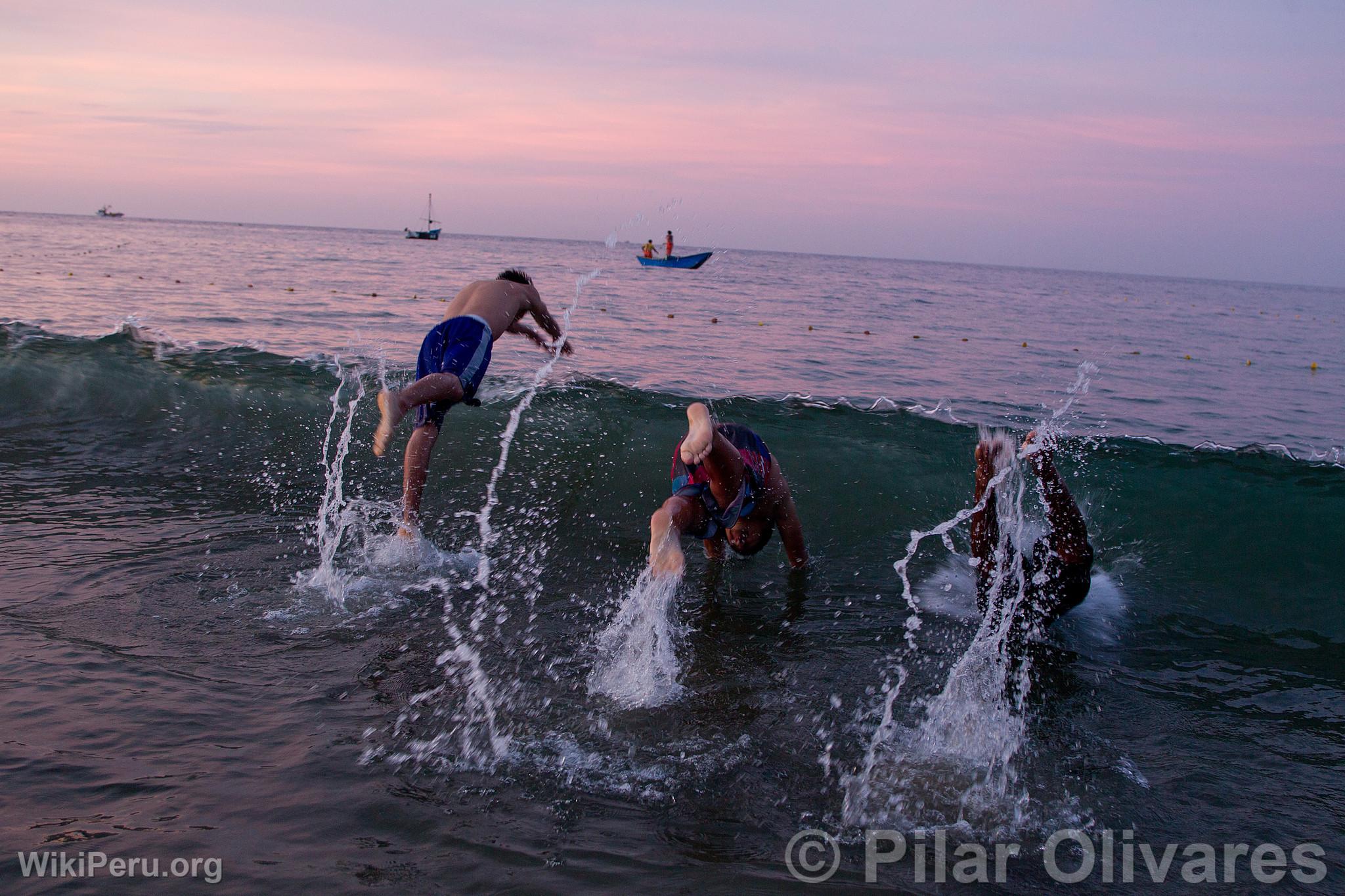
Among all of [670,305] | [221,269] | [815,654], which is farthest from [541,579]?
[221,269]

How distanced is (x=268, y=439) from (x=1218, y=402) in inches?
514

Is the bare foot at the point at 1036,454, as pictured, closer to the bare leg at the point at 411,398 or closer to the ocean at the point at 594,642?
Result: the ocean at the point at 594,642

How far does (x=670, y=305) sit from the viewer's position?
75.8 feet

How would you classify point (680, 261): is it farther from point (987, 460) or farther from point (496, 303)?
point (987, 460)

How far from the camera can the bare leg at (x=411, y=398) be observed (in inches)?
207

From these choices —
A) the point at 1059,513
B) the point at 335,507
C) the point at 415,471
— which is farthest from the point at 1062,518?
the point at 335,507

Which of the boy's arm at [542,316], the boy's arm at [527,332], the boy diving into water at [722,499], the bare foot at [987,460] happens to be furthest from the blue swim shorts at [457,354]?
the bare foot at [987,460]

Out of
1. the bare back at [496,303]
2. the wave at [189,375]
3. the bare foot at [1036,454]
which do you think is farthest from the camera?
the wave at [189,375]

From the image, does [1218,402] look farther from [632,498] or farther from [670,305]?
[670,305]

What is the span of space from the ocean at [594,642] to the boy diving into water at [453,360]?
1.42ft

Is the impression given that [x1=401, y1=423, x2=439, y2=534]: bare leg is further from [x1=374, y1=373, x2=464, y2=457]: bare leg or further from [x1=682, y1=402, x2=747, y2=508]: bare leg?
[x1=682, y1=402, x2=747, y2=508]: bare leg

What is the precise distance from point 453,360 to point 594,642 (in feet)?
7.95

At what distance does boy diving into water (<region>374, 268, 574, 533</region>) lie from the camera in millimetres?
5855

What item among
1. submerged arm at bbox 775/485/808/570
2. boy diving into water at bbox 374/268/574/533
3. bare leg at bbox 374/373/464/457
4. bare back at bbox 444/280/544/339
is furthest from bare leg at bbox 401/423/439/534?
submerged arm at bbox 775/485/808/570
